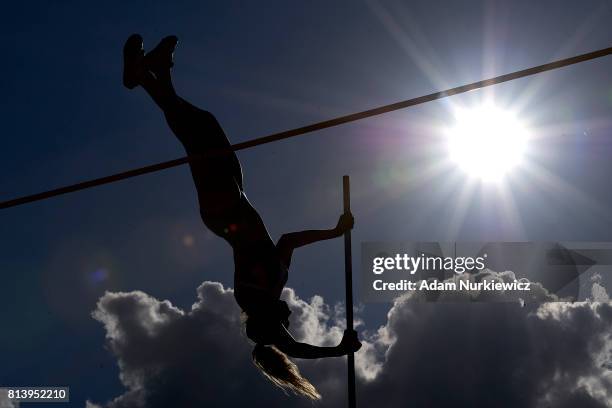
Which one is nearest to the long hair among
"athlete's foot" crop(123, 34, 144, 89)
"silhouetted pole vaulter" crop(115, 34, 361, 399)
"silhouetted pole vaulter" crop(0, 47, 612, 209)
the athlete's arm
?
"silhouetted pole vaulter" crop(115, 34, 361, 399)

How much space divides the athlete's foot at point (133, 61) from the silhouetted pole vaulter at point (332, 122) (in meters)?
0.91

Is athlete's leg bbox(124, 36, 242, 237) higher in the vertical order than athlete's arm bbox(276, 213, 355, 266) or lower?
higher

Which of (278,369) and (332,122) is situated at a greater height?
(332,122)

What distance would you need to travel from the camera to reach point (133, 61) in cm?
777

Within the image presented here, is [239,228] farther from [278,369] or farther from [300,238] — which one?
[278,369]

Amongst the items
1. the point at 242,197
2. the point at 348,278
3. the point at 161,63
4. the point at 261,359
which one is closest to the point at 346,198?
the point at 348,278

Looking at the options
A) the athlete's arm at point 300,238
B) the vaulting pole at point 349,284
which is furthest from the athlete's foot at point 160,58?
the vaulting pole at point 349,284

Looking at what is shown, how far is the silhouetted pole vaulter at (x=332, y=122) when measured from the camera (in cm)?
674

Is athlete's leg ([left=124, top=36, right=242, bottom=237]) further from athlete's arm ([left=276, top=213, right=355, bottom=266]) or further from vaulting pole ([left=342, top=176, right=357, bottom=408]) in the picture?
vaulting pole ([left=342, top=176, right=357, bottom=408])

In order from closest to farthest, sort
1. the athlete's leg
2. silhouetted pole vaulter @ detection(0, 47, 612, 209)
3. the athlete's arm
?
silhouetted pole vaulter @ detection(0, 47, 612, 209) < the athlete's leg < the athlete's arm

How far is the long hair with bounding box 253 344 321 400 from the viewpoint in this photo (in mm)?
8250

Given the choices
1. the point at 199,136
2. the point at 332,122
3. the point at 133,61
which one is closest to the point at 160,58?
the point at 133,61

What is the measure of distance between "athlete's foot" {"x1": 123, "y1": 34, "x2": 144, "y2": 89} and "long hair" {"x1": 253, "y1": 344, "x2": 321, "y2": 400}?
3.11 metres

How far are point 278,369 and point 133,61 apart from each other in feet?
11.8
